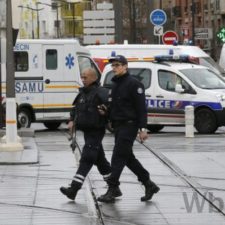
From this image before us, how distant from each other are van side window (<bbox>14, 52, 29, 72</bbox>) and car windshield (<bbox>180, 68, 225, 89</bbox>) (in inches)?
194

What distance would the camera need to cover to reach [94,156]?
10.6m

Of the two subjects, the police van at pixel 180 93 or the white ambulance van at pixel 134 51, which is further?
the white ambulance van at pixel 134 51

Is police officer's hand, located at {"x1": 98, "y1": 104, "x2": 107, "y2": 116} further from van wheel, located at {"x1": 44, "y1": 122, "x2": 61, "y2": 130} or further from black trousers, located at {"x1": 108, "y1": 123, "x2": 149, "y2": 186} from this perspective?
van wheel, located at {"x1": 44, "y1": 122, "x2": 61, "y2": 130}

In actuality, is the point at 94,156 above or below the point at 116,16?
below

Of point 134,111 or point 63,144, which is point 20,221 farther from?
point 63,144

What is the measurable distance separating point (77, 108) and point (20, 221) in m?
2.03

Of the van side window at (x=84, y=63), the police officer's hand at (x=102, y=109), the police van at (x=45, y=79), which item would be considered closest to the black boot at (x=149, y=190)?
the police officer's hand at (x=102, y=109)

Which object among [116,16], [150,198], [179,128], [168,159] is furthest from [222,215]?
[116,16]

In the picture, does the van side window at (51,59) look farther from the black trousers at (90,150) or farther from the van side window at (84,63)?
the black trousers at (90,150)

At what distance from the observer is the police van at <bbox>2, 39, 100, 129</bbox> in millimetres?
24391

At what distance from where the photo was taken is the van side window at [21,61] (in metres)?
24.5

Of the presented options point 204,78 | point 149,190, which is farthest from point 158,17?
point 149,190

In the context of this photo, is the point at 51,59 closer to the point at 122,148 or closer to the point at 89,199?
the point at 89,199

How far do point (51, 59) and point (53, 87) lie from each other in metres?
0.89
